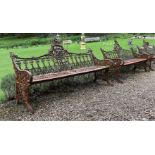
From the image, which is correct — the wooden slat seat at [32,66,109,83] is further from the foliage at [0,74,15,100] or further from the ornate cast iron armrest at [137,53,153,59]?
the ornate cast iron armrest at [137,53,153,59]

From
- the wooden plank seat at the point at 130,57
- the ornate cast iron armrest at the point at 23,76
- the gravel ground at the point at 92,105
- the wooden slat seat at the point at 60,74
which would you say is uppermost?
the ornate cast iron armrest at the point at 23,76

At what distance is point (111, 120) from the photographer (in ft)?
18.9

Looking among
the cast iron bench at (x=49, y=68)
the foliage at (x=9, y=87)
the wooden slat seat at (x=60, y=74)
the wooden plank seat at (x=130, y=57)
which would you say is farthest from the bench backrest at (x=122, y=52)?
the foliage at (x=9, y=87)

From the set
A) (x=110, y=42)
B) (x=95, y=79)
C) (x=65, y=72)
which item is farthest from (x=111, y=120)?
(x=110, y=42)

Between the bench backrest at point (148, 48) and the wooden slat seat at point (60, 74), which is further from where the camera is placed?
the bench backrest at point (148, 48)

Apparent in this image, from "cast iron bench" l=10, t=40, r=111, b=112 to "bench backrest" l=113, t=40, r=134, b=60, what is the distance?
151 centimetres

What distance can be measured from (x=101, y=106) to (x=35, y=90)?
153 centimetres

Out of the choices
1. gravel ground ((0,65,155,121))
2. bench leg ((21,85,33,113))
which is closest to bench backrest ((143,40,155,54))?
gravel ground ((0,65,155,121))

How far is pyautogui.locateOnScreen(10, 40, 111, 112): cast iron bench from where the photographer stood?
6.19m

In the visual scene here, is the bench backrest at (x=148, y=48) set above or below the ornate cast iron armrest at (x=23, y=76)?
below

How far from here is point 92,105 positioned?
6.59m

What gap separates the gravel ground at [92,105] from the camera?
5938 millimetres

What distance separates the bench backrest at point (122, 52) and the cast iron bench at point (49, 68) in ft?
4.97

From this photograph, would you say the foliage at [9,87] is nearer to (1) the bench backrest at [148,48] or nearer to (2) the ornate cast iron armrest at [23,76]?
(2) the ornate cast iron armrest at [23,76]
